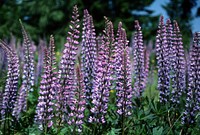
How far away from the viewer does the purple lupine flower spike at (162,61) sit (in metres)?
4.49

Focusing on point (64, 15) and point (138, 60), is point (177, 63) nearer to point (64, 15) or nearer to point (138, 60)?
point (138, 60)

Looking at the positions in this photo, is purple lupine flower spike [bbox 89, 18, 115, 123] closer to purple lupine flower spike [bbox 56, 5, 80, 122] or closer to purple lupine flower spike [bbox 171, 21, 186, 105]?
purple lupine flower spike [bbox 56, 5, 80, 122]

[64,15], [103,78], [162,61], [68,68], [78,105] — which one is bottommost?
[78,105]

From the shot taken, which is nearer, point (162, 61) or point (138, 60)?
point (162, 61)

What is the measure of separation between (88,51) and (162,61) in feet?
3.14

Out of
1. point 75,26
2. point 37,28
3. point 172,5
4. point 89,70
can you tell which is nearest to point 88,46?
point 89,70

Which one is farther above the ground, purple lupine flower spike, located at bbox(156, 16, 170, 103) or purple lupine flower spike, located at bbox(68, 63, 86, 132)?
purple lupine flower spike, located at bbox(156, 16, 170, 103)

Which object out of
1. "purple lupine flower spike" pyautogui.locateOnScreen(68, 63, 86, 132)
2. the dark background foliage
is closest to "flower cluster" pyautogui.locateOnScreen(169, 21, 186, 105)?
"purple lupine flower spike" pyautogui.locateOnScreen(68, 63, 86, 132)

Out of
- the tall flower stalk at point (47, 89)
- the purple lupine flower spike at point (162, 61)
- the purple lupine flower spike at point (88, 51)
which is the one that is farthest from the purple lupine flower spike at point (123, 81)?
the purple lupine flower spike at point (162, 61)

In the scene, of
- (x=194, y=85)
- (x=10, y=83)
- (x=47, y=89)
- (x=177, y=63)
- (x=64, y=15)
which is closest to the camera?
(x=47, y=89)

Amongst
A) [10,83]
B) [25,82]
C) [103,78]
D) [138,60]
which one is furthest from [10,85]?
[138,60]

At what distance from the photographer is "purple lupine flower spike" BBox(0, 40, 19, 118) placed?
4.32 meters

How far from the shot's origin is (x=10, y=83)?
4.38 metres

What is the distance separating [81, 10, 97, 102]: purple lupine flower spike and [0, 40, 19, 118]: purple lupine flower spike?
0.86m
